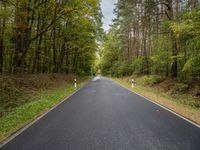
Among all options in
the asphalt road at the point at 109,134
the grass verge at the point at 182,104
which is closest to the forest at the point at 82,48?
the grass verge at the point at 182,104

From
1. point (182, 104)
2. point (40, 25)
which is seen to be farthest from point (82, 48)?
point (182, 104)

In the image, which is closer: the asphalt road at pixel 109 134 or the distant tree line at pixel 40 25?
the asphalt road at pixel 109 134

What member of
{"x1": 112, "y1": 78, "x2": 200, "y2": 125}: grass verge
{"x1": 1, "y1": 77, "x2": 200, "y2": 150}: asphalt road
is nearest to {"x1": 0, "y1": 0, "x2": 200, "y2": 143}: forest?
{"x1": 112, "y1": 78, "x2": 200, "y2": 125}: grass verge

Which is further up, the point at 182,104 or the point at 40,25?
the point at 40,25

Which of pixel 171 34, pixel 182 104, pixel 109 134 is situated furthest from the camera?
pixel 171 34

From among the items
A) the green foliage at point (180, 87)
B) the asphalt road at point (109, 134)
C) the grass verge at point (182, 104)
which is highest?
the green foliage at point (180, 87)

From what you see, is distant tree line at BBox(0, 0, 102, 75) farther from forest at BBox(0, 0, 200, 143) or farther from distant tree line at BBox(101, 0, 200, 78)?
distant tree line at BBox(101, 0, 200, 78)

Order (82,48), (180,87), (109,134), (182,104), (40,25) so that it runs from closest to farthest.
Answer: (109,134) → (182,104) → (180,87) → (40,25) → (82,48)

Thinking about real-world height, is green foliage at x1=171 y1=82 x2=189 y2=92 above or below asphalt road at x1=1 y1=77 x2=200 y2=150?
above

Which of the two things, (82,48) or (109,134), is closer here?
(109,134)

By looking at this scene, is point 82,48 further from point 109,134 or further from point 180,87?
point 109,134

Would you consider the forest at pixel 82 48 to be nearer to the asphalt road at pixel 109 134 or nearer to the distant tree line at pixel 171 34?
the distant tree line at pixel 171 34

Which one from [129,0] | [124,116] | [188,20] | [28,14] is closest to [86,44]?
[129,0]

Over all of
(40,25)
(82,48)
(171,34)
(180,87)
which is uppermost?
(40,25)
